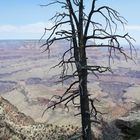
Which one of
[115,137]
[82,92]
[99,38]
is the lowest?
[115,137]

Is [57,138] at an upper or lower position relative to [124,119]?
lower

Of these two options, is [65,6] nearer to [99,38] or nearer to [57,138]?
[99,38]

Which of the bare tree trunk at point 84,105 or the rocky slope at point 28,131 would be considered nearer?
the bare tree trunk at point 84,105

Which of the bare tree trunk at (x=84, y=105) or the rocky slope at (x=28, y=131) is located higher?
the bare tree trunk at (x=84, y=105)

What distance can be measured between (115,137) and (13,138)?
15.1 m

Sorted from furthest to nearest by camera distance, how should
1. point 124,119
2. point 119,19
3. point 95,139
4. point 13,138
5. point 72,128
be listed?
point 72,128 < point 13,138 < point 95,139 < point 124,119 < point 119,19

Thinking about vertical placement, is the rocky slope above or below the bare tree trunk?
below

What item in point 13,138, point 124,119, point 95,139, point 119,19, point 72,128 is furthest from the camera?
point 72,128

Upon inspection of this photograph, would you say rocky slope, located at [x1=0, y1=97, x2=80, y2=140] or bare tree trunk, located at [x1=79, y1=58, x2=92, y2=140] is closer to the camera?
bare tree trunk, located at [x1=79, y1=58, x2=92, y2=140]

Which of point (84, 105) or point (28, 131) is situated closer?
point (84, 105)

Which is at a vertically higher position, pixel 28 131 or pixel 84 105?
pixel 84 105

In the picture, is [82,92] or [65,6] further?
[65,6]

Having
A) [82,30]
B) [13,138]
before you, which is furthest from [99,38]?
[13,138]

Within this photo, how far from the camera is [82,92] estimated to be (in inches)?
692
